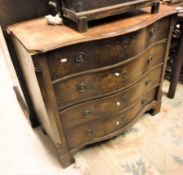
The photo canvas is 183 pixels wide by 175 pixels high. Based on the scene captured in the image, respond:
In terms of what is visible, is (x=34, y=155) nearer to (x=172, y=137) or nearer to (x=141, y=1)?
(x=172, y=137)

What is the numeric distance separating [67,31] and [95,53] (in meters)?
0.18

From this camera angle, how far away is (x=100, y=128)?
1301mm

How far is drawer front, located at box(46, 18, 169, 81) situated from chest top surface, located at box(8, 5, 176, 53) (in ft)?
0.12

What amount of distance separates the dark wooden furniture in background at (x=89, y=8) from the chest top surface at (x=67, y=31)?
54 millimetres

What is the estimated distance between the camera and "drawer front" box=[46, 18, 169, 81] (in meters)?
0.91

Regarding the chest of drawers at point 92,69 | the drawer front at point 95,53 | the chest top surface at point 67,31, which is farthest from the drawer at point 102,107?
the chest top surface at point 67,31

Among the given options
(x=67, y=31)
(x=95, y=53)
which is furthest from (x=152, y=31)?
(x=67, y=31)

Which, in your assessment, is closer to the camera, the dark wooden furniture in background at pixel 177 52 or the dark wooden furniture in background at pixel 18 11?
the dark wooden furniture in background at pixel 18 11

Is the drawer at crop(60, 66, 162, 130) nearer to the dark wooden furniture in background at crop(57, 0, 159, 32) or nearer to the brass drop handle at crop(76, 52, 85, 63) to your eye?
the brass drop handle at crop(76, 52, 85, 63)

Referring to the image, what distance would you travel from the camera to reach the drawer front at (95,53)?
2.99 feet

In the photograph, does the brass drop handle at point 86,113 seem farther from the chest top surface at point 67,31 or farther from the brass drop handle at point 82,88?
the chest top surface at point 67,31

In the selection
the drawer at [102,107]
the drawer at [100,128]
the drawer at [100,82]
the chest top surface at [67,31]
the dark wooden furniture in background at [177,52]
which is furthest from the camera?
the dark wooden furniture in background at [177,52]

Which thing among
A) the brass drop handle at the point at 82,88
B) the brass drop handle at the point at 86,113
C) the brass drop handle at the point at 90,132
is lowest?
the brass drop handle at the point at 90,132

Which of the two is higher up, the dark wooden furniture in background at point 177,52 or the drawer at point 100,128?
the dark wooden furniture in background at point 177,52
